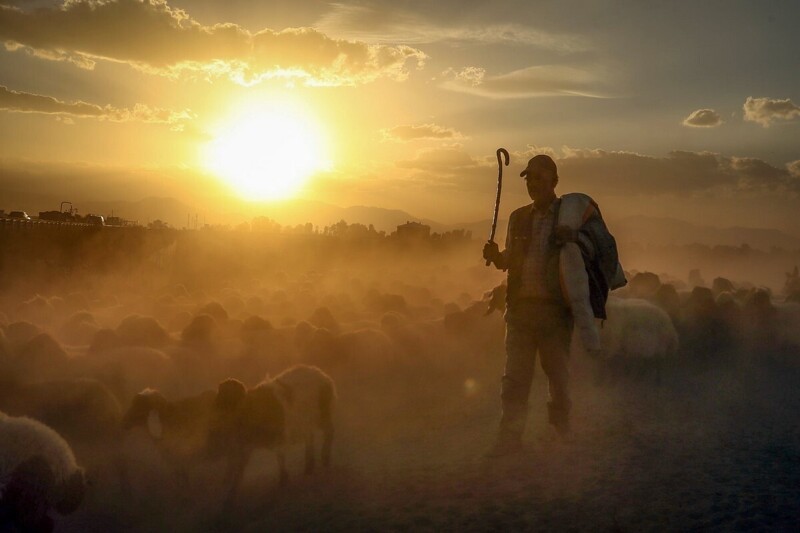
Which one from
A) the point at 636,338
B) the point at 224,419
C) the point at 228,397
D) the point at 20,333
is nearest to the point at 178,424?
the point at 224,419

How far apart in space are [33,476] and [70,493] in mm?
474

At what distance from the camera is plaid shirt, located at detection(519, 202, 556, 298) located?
582 cm

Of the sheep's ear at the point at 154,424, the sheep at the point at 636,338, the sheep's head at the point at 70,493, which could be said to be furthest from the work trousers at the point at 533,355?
the sheep at the point at 636,338

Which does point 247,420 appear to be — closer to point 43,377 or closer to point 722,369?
point 43,377

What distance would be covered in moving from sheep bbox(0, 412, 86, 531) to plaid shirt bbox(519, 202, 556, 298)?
458 cm

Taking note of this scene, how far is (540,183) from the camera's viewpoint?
6008 mm

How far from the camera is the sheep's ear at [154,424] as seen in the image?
7997 mm

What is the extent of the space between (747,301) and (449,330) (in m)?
7.55

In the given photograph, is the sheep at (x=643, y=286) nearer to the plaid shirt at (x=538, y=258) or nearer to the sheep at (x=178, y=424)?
the plaid shirt at (x=538, y=258)

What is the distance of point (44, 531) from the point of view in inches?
229

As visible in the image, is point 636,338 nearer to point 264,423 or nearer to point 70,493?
point 264,423

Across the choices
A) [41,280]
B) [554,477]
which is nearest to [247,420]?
[554,477]

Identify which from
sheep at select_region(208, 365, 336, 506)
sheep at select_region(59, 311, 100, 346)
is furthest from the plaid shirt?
sheep at select_region(59, 311, 100, 346)

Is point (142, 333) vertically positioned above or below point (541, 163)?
below
